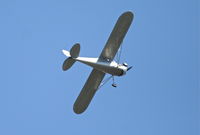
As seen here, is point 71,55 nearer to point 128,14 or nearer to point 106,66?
point 106,66

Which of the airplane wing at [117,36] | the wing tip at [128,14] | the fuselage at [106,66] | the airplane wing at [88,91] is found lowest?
the airplane wing at [88,91]

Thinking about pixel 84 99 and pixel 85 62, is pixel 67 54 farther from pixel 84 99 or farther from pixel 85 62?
pixel 84 99

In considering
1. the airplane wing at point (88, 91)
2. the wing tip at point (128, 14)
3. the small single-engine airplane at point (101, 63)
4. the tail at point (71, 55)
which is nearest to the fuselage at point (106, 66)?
the small single-engine airplane at point (101, 63)

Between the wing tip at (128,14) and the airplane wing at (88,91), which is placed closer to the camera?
the wing tip at (128,14)

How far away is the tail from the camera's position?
35.9m

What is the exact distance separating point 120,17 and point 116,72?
166 inches

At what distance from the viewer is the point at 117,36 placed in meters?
37.8

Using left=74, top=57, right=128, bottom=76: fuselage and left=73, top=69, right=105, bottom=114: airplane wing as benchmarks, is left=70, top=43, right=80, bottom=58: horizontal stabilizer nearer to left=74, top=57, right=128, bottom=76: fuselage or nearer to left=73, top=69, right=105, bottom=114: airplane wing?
left=74, top=57, right=128, bottom=76: fuselage

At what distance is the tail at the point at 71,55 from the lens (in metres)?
35.9

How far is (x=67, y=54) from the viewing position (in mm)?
37125

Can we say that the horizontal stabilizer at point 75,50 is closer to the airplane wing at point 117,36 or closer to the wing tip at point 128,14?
the airplane wing at point 117,36

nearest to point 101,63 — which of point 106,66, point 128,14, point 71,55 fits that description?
point 106,66

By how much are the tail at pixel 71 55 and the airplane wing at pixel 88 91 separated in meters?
3.27

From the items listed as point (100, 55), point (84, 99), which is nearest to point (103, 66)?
point (100, 55)
